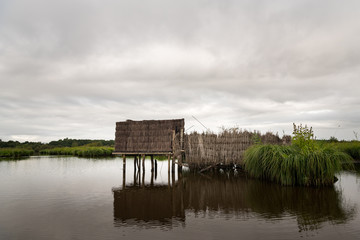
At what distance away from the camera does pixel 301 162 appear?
9.94m

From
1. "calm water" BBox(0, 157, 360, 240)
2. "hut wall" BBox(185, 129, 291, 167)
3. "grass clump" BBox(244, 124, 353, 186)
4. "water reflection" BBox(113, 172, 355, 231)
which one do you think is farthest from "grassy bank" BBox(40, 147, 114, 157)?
"grass clump" BBox(244, 124, 353, 186)

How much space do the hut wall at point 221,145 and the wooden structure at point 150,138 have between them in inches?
29.0

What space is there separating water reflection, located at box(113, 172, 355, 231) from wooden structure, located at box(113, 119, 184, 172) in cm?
478

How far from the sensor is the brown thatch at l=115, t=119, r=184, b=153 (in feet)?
51.2

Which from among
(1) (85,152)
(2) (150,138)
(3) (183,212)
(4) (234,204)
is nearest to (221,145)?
(2) (150,138)

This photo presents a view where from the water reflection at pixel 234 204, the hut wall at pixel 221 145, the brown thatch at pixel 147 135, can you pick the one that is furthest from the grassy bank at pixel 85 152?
the water reflection at pixel 234 204

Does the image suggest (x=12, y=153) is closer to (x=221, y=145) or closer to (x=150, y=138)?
(x=150, y=138)

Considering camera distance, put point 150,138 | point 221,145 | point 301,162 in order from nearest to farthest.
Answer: point 301,162 < point 221,145 < point 150,138

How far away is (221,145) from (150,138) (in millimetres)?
4449

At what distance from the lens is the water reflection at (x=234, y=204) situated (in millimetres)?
6320

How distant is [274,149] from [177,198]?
500 cm

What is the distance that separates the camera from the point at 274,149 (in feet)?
36.3

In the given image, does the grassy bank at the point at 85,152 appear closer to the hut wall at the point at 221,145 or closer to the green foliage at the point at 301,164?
the hut wall at the point at 221,145

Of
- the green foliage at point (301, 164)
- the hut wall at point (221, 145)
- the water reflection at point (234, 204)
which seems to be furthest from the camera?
the hut wall at point (221, 145)
